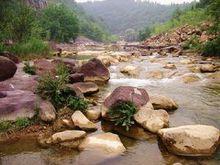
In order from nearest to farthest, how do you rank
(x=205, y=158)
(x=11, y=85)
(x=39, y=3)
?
(x=205, y=158) < (x=11, y=85) < (x=39, y=3)

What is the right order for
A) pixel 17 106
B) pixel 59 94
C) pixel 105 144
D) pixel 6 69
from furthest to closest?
pixel 6 69, pixel 59 94, pixel 17 106, pixel 105 144

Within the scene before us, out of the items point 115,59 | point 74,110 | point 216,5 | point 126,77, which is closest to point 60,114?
point 74,110

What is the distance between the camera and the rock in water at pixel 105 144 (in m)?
8.61

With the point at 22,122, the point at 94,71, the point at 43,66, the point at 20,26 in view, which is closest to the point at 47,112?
the point at 22,122

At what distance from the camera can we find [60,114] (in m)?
11.0

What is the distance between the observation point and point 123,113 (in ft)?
34.6

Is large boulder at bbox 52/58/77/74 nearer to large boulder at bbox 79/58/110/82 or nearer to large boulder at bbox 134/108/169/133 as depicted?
large boulder at bbox 79/58/110/82

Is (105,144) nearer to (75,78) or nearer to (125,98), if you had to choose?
(125,98)

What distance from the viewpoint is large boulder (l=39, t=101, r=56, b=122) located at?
10.4 metres

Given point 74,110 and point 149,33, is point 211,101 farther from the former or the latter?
point 149,33

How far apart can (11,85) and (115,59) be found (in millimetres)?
19533

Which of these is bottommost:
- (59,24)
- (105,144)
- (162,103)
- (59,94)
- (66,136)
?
(105,144)

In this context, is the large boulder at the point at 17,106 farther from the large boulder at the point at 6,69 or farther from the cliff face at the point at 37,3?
the cliff face at the point at 37,3

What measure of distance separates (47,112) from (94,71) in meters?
8.50
